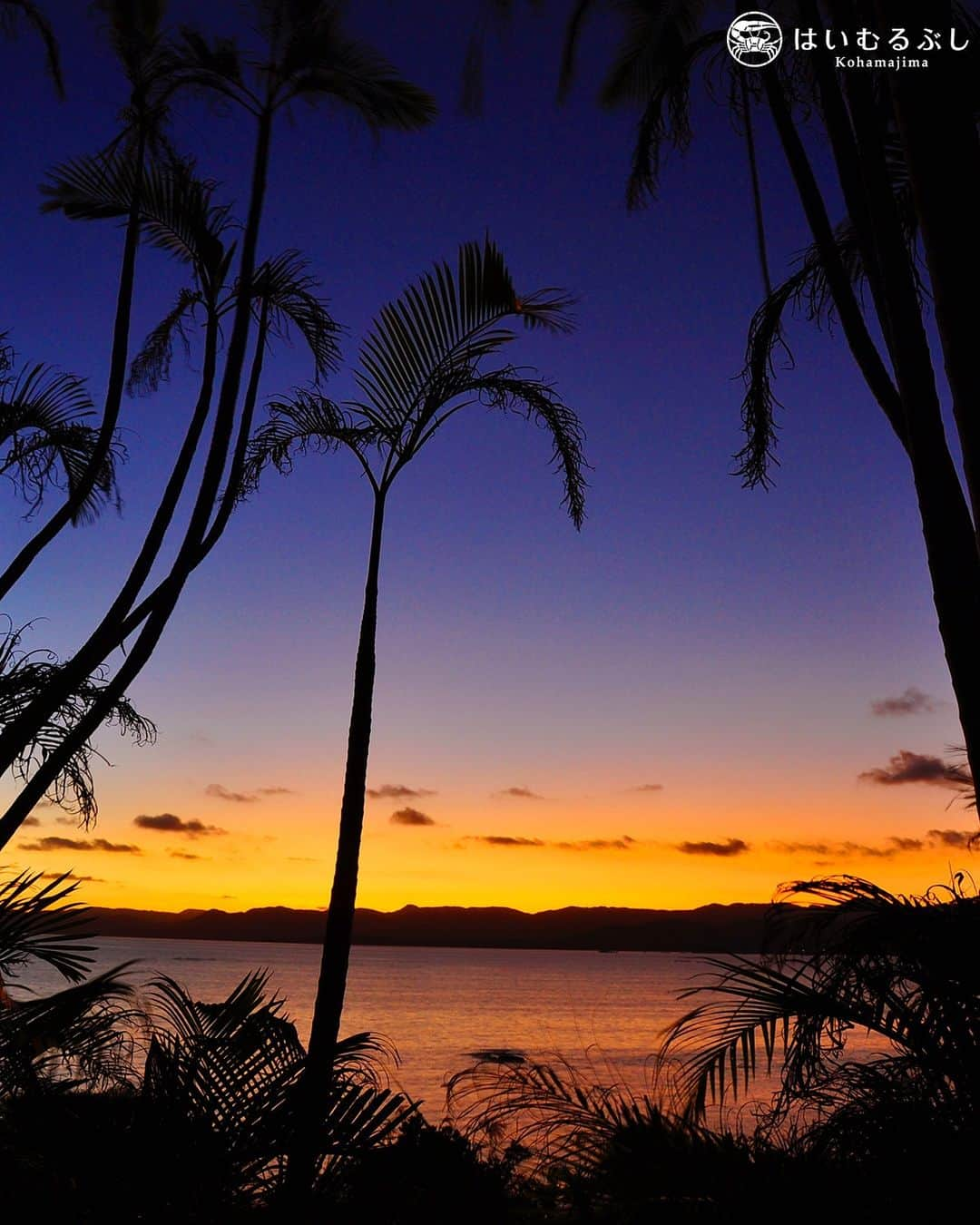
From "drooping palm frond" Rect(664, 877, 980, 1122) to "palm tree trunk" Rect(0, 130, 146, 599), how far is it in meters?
5.51

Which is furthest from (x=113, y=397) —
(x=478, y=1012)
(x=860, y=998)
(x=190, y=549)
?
(x=478, y=1012)

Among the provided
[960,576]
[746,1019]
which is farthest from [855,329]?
[746,1019]

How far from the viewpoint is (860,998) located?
13.4ft

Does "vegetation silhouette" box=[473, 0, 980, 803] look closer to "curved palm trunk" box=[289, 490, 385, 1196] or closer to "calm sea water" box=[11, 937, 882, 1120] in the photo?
"curved palm trunk" box=[289, 490, 385, 1196]

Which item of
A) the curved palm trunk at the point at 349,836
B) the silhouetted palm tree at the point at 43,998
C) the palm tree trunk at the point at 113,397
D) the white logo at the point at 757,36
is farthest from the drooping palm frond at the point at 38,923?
the white logo at the point at 757,36

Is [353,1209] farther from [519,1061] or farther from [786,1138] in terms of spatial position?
[786,1138]

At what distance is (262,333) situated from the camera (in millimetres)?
8375

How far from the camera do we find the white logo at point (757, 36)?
6.83 metres

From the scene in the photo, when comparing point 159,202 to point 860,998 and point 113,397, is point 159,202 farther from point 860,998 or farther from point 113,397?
point 860,998

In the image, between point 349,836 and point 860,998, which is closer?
point 860,998

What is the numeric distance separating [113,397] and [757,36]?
16.9 feet

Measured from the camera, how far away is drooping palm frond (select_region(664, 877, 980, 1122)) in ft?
12.6

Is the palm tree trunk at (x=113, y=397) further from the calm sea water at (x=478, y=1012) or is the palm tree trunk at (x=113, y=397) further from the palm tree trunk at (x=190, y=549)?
the calm sea water at (x=478, y=1012)

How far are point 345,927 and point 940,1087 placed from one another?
11.1ft
